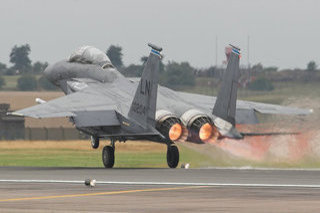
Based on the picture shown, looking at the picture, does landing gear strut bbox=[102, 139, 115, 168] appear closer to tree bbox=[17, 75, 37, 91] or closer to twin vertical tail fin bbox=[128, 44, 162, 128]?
twin vertical tail fin bbox=[128, 44, 162, 128]

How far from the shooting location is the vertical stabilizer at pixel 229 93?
3562 cm

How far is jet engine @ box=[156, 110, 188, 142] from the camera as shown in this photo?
36.7m

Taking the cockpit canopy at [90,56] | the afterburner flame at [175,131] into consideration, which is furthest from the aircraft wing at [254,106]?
the cockpit canopy at [90,56]

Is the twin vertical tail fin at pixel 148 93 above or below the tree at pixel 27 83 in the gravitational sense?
above

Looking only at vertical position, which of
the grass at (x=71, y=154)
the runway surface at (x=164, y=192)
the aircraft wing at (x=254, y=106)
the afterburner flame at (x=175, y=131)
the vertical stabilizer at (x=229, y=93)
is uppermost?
the vertical stabilizer at (x=229, y=93)

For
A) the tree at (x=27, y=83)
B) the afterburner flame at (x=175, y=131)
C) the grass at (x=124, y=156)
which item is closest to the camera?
the afterburner flame at (x=175, y=131)

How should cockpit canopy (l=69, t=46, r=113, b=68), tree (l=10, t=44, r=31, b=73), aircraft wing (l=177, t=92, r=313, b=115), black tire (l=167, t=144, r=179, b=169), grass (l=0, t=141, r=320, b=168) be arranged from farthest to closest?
1. tree (l=10, t=44, r=31, b=73)
2. cockpit canopy (l=69, t=46, r=113, b=68)
3. aircraft wing (l=177, t=92, r=313, b=115)
4. grass (l=0, t=141, r=320, b=168)
5. black tire (l=167, t=144, r=179, b=169)

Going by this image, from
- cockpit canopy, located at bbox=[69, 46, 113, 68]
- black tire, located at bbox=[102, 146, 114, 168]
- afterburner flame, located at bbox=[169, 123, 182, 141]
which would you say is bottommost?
black tire, located at bbox=[102, 146, 114, 168]

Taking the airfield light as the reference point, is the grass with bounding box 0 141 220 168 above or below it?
below

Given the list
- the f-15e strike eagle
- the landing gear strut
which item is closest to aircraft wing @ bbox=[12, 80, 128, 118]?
the f-15e strike eagle

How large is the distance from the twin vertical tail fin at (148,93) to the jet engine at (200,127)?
5.39 feet

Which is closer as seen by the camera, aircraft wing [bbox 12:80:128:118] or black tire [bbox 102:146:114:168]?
aircraft wing [bbox 12:80:128:118]

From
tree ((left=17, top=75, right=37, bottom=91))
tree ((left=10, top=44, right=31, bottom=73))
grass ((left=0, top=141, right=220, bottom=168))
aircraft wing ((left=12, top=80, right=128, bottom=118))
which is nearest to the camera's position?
aircraft wing ((left=12, top=80, right=128, bottom=118))

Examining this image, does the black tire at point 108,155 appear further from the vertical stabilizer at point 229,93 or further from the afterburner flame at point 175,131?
the vertical stabilizer at point 229,93
